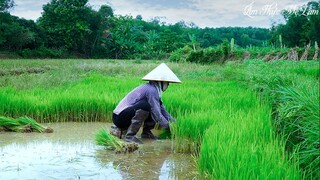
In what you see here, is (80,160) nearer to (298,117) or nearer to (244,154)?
(244,154)

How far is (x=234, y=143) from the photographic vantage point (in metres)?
3.07

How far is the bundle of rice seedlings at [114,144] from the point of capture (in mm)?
4273

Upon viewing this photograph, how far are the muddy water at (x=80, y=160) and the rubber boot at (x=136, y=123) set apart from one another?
0.53 ft

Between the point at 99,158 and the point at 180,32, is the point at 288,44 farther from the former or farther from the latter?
the point at 99,158

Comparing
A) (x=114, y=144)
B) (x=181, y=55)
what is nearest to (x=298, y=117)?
(x=114, y=144)

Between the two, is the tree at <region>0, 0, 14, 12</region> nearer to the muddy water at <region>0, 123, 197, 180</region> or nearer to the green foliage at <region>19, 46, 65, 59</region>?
the green foliage at <region>19, 46, 65, 59</region>

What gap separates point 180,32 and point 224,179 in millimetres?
48162

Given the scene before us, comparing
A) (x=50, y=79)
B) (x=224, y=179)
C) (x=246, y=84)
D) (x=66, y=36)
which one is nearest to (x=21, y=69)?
(x=50, y=79)

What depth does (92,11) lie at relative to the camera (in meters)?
37.3

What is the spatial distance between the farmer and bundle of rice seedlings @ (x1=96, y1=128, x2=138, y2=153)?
0.47 m

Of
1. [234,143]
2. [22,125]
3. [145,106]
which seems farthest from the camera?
[22,125]

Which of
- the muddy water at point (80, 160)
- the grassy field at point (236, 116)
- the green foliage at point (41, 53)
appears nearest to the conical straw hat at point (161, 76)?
the grassy field at point (236, 116)

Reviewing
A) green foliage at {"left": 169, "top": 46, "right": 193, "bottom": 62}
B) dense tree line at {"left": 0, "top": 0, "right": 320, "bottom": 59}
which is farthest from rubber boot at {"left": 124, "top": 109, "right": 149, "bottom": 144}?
dense tree line at {"left": 0, "top": 0, "right": 320, "bottom": 59}

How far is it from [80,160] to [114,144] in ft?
1.45
